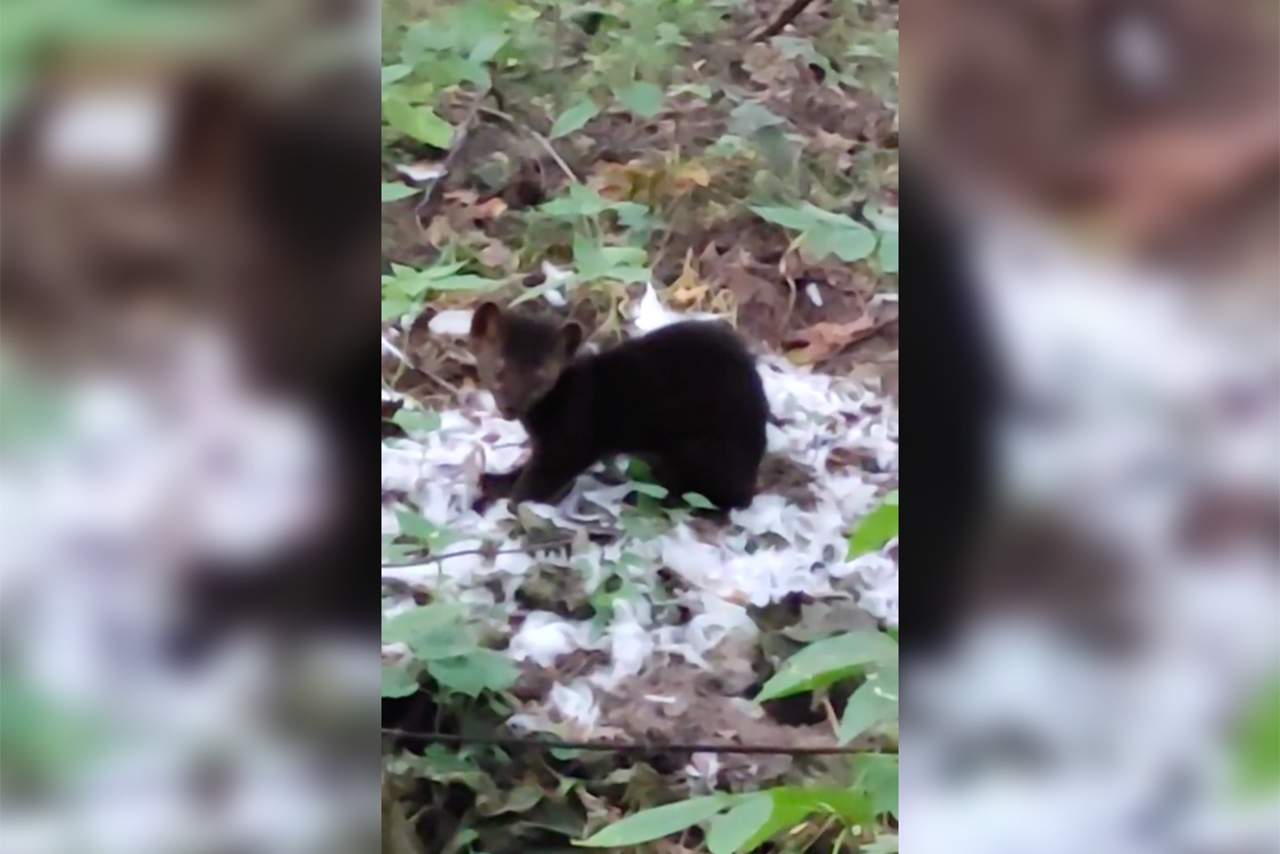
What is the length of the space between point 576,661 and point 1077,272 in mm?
559

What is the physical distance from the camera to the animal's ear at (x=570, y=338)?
1.00 meters

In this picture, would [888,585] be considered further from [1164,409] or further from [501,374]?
[501,374]

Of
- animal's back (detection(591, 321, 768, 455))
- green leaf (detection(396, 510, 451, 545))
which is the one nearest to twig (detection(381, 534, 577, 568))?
green leaf (detection(396, 510, 451, 545))

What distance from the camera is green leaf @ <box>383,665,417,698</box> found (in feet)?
3.16

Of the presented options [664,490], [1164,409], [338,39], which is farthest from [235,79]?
[1164,409]

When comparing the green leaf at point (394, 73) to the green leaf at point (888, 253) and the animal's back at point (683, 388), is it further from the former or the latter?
the green leaf at point (888, 253)

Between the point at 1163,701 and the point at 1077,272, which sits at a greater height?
the point at 1077,272

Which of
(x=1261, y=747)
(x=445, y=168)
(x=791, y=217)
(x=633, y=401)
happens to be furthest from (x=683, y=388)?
(x=1261, y=747)

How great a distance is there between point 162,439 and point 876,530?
24.2 inches

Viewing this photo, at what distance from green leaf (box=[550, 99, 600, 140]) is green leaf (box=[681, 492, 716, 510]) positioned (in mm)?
341

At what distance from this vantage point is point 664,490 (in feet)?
3.34

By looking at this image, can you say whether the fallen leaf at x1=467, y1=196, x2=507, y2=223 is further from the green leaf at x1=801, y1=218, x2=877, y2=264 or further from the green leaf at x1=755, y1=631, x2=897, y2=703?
the green leaf at x1=755, y1=631, x2=897, y2=703

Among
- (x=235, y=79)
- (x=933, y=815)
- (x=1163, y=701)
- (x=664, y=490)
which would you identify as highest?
(x=235, y=79)

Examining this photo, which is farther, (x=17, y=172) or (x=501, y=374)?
(x=501, y=374)
